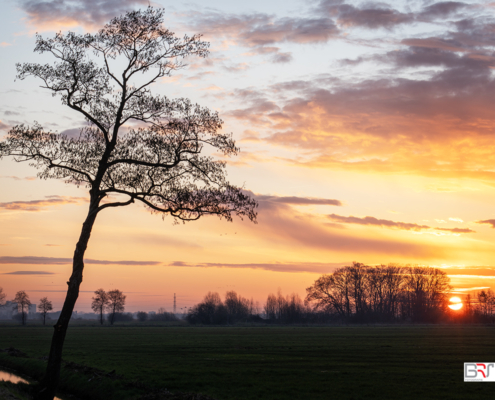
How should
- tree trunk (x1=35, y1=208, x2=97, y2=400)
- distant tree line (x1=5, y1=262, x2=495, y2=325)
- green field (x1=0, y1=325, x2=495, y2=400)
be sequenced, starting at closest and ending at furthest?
tree trunk (x1=35, y1=208, x2=97, y2=400) < green field (x1=0, y1=325, x2=495, y2=400) < distant tree line (x1=5, y1=262, x2=495, y2=325)

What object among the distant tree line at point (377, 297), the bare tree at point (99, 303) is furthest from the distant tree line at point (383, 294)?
the bare tree at point (99, 303)

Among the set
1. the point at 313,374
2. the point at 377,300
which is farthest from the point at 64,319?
the point at 377,300

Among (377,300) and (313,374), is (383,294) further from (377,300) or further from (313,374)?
(313,374)

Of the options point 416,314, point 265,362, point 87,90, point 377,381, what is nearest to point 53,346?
point 87,90

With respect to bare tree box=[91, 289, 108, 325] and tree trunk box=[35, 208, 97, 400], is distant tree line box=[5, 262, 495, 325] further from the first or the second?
tree trunk box=[35, 208, 97, 400]

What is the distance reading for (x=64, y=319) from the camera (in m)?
19.9

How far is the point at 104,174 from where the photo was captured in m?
21.5

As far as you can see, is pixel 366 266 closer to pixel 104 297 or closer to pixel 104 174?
pixel 104 297

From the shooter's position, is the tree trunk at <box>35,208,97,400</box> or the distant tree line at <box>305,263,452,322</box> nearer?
the tree trunk at <box>35,208,97,400</box>

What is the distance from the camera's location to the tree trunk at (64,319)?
19078 mm

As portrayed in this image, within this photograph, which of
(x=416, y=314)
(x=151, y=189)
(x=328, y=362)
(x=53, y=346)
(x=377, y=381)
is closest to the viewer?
(x=53, y=346)

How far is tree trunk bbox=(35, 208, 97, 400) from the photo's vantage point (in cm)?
1908

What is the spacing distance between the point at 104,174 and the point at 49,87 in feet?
17.2

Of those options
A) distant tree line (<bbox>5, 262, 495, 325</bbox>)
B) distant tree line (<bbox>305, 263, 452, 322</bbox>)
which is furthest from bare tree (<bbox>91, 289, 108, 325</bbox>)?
distant tree line (<bbox>305, 263, 452, 322</bbox>)
